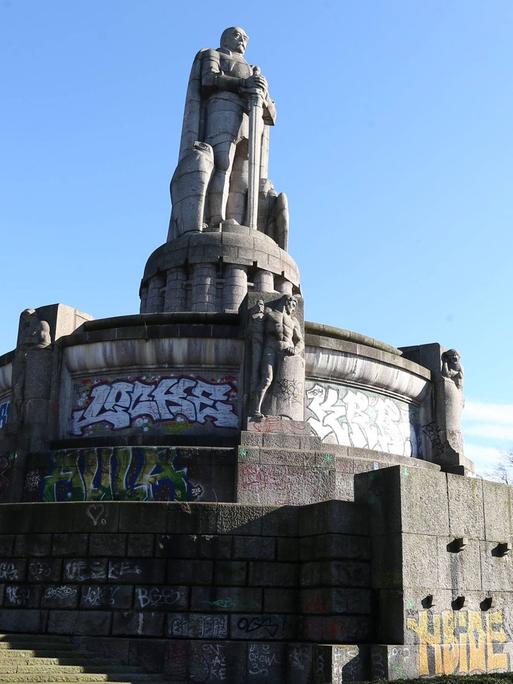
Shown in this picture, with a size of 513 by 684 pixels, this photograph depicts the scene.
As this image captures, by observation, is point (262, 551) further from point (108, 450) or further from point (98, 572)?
point (108, 450)

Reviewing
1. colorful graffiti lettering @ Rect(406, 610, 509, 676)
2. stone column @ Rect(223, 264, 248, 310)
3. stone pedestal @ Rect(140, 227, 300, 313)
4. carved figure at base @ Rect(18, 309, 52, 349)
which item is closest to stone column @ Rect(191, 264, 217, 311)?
stone pedestal @ Rect(140, 227, 300, 313)

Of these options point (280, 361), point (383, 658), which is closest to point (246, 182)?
point (280, 361)

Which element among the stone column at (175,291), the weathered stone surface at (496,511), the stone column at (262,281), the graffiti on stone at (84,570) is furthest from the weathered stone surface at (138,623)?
the stone column at (262,281)

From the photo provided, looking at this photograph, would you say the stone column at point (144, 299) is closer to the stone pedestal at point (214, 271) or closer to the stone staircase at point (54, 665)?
the stone pedestal at point (214, 271)

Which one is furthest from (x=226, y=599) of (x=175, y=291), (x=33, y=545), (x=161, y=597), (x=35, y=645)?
(x=175, y=291)

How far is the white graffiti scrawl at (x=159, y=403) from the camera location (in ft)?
47.7

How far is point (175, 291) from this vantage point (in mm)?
Result: 20297

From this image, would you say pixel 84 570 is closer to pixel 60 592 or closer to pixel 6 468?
pixel 60 592

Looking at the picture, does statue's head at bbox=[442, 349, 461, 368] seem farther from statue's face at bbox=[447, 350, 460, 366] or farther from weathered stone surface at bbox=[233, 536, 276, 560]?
weathered stone surface at bbox=[233, 536, 276, 560]

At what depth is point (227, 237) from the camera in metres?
20.4

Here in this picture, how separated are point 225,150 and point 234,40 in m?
3.68

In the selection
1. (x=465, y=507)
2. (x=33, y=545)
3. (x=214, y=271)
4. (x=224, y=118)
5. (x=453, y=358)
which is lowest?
(x=33, y=545)

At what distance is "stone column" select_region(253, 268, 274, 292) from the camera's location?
20.4 m

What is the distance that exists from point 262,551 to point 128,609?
75.8 inches
